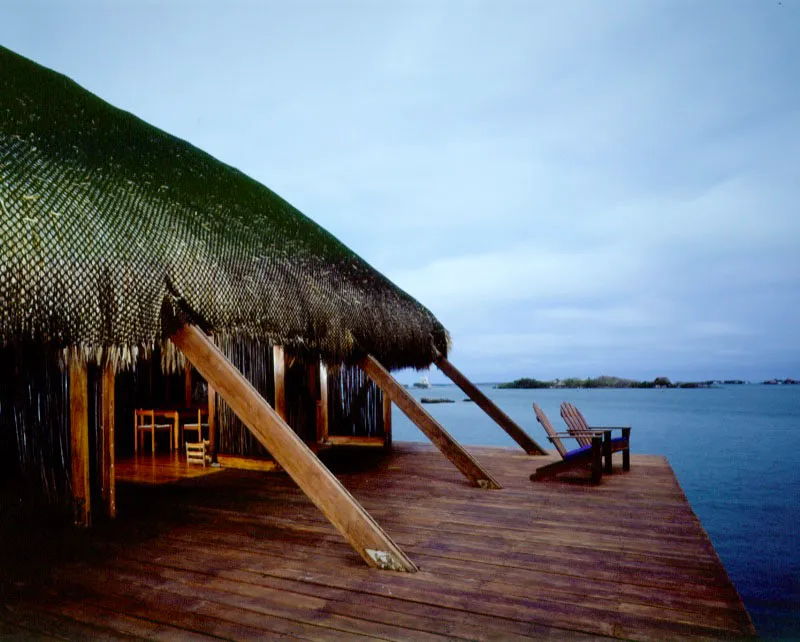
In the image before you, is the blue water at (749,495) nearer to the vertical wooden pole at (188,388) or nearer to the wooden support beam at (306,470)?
the wooden support beam at (306,470)

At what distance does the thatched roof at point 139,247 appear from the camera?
2.91m

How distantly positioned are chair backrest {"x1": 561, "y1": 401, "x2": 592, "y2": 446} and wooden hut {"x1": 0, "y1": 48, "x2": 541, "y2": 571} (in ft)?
2.75

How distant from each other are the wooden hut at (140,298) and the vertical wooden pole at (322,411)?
1806mm

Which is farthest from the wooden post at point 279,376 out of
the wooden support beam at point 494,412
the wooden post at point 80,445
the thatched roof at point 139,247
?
the wooden post at point 80,445

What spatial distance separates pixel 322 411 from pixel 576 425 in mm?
3882

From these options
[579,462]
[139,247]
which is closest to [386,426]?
[579,462]

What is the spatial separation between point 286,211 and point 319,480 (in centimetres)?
442

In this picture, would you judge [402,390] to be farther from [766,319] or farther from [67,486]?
[766,319]

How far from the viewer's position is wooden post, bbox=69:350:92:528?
3352 millimetres

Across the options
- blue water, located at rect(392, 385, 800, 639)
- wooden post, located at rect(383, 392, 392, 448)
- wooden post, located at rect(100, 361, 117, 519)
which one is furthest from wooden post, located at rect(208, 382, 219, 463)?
blue water, located at rect(392, 385, 800, 639)

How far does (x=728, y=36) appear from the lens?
898 centimetres

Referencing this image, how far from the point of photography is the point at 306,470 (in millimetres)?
2719

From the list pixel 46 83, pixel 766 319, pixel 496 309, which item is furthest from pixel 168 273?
pixel 766 319

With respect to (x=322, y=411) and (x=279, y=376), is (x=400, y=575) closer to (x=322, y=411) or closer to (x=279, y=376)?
(x=279, y=376)
